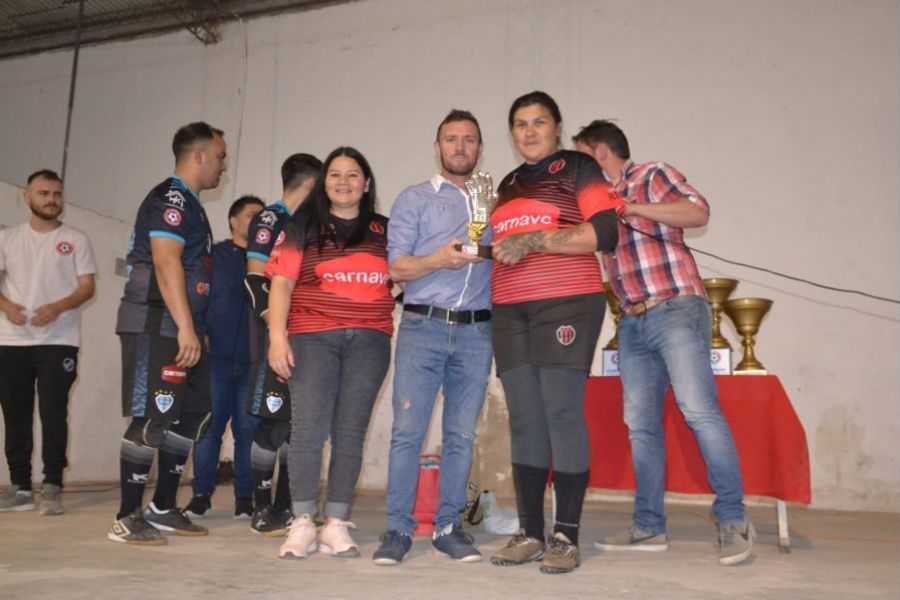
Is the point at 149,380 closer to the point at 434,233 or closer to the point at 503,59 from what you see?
the point at 434,233

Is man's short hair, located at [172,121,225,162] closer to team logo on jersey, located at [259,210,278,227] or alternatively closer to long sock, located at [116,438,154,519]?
team logo on jersey, located at [259,210,278,227]

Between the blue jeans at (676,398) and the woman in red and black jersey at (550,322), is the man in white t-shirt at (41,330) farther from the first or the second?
the blue jeans at (676,398)

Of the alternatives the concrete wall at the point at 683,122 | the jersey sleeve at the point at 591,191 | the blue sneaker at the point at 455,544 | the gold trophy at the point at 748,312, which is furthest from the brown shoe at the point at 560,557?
the concrete wall at the point at 683,122

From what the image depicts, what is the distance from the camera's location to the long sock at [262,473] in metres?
Answer: 3.12

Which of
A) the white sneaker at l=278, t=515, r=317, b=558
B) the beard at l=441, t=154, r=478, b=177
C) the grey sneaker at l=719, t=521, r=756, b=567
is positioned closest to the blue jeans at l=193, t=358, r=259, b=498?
the white sneaker at l=278, t=515, r=317, b=558

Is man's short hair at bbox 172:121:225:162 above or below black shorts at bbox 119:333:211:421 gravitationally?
above

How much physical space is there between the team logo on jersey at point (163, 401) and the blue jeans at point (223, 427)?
0.77 meters

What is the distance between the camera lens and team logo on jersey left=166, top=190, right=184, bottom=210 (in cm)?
271

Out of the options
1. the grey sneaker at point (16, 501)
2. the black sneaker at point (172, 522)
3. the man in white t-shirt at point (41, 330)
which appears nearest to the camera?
the black sneaker at point (172, 522)

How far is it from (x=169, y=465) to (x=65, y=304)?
1.27m

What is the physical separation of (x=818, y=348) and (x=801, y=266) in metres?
0.57

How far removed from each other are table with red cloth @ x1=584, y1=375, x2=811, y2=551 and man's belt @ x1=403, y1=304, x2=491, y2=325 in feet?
3.19

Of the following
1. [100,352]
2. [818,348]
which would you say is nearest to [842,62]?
[818,348]

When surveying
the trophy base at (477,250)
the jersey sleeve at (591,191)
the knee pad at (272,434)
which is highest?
the jersey sleeve at (591,191)
